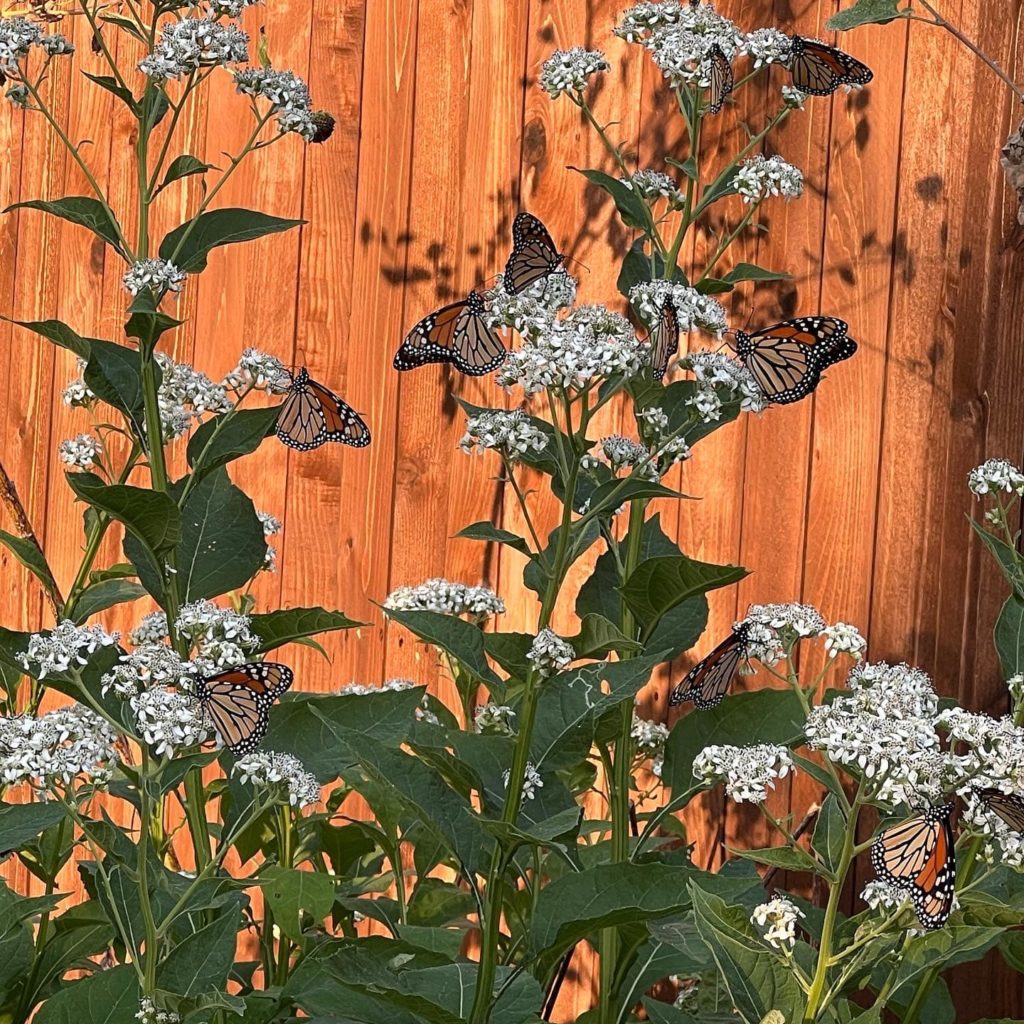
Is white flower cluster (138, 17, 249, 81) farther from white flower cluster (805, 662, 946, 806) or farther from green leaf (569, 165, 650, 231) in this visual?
white flower cluster (805, 662, 946, 806)

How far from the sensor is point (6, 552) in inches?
157

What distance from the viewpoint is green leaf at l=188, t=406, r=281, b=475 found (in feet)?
5.57

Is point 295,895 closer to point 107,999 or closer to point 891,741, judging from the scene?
point 107,999

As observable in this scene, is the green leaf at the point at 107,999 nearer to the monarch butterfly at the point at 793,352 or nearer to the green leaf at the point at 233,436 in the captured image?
the green leaf at the point at 233,436

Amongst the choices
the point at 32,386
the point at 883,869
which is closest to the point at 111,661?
Result: the point at 883,869

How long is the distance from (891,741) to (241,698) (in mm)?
668

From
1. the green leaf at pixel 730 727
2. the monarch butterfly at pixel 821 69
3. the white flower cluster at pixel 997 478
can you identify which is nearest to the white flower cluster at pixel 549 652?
the green leaf at pixel 730 727

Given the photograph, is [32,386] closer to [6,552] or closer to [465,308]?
[6,552]

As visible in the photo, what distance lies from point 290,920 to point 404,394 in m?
1.64

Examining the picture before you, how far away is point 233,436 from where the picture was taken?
1.73m

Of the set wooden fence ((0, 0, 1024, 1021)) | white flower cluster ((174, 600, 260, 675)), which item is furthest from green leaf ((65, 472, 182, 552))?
wooden fence ((0, 0, 1024, 1021))

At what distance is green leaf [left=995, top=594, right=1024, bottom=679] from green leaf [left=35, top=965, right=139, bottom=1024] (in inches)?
44.3

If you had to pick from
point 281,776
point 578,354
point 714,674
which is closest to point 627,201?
point 578,354

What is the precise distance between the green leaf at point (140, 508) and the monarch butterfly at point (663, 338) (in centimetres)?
56
